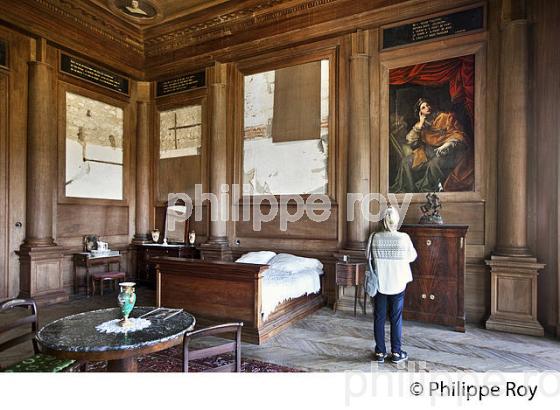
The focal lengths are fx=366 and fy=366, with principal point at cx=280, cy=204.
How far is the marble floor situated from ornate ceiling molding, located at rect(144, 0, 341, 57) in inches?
200

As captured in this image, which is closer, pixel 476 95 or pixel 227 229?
pixel 476 95

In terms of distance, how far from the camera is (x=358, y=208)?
572cm

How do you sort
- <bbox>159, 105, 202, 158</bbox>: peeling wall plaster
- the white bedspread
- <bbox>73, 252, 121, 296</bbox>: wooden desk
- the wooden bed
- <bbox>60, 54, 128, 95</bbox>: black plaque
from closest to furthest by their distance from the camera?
the wooden bed < the white bedspread < <bbox>73, 252, 121, 296</bbox>: wooden desk < <bbox>60, 54, 128, 95</bbox>: black plaque < <bbox>159, 105, 202, 158</bbox>: peeling wall plaster

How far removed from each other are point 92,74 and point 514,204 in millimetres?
7488

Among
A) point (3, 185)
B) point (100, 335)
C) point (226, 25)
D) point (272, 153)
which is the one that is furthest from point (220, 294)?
point (226, 25)

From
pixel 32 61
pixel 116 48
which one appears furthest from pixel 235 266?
pixel 116 48

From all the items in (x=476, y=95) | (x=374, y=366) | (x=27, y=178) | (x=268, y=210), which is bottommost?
(x=374, y=366)

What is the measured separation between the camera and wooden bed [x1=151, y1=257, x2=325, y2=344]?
13.6 feet

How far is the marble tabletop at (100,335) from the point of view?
2.09 metres

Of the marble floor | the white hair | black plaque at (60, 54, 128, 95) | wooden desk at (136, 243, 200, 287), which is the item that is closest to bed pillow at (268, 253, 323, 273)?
the marble floor

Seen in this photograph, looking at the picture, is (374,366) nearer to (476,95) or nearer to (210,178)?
(476,95)

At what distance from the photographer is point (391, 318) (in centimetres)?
358

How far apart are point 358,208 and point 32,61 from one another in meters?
5.88

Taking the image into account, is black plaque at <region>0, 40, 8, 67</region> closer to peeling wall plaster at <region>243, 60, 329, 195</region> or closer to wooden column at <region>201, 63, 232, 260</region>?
wooden column at <region>201, 63, 232, 260</region>
